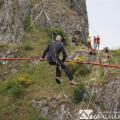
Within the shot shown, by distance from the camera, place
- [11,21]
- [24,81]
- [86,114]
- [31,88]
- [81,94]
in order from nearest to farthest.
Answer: [86,114]
[81,94]
[31,88]
[24,81]
[11,21]

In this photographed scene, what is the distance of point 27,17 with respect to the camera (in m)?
58.8

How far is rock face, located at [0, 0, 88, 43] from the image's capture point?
54938 mm

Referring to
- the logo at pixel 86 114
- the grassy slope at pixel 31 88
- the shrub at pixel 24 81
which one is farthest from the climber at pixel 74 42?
the logo at pixel 86 114

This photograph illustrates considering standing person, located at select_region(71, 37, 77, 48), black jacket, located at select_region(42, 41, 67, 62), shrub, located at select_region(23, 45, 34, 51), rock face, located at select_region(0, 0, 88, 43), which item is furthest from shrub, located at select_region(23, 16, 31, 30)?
black jacket, located at select_region(42, 41, 67, 62)

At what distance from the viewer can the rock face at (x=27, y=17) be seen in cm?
5494

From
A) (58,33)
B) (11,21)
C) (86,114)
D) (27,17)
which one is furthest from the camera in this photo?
(27,17)

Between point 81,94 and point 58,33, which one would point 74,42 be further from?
point 81,94

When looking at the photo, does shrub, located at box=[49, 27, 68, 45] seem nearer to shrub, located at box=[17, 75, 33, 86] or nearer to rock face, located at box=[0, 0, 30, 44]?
rock face, located at box=[0, 0, 30, 44]

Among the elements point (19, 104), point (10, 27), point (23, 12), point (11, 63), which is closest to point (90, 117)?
point (19, 104)

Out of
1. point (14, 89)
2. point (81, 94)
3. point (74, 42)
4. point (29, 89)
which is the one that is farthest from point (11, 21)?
point (81, 94)

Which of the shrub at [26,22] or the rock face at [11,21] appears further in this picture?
the shrub at [26,22]

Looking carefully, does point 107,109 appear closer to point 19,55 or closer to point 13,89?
point 13,89

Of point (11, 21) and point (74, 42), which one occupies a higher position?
point (11, 21)

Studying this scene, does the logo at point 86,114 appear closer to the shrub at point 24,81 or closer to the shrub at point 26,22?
the shrub at point 24,81
